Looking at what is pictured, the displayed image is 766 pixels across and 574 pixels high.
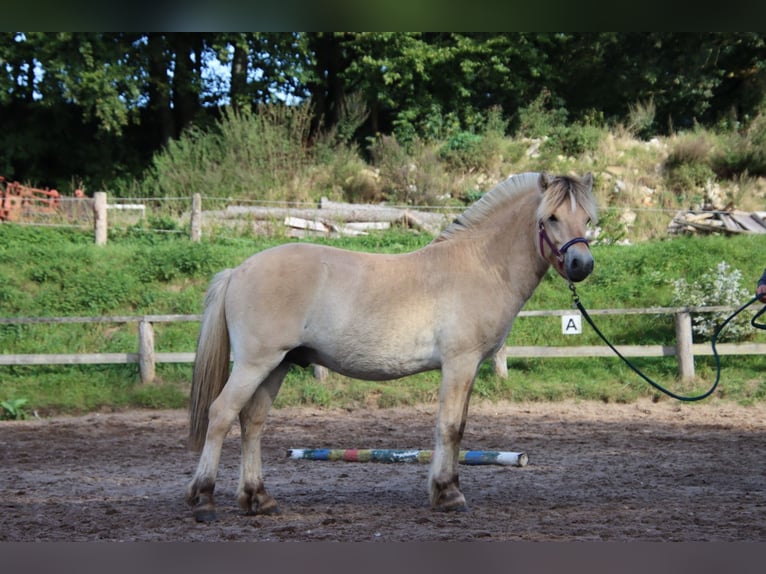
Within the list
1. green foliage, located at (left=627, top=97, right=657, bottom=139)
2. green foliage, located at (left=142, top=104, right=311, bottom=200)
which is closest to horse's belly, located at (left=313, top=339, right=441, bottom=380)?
green foliage, located at (left=142, top=104, right=311, bottom=200)

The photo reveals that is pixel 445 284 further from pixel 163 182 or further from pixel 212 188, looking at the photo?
pixel 163 182

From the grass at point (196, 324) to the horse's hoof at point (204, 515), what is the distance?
5749 millimetres

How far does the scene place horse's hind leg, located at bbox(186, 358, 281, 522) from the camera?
4934 mm

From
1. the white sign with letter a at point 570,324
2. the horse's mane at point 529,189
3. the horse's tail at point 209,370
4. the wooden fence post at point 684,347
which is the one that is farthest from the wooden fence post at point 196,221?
the horse's mane at point 529,189

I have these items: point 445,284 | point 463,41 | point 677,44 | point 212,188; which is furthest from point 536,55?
point 445,284

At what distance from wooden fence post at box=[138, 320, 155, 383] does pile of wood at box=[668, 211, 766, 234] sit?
36.7 ft

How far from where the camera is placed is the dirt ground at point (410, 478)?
460cm

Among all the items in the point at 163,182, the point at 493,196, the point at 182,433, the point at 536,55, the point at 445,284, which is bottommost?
the point at 182,433

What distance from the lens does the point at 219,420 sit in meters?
4.94

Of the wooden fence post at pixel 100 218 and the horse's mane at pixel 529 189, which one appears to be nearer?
the horse's mane at pixel 529 189

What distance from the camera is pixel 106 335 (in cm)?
1236

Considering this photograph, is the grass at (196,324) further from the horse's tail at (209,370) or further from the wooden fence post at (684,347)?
the horse's tail at (209,370)

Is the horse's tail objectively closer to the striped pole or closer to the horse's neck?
the striped pole

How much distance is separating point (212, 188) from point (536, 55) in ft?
39.9
